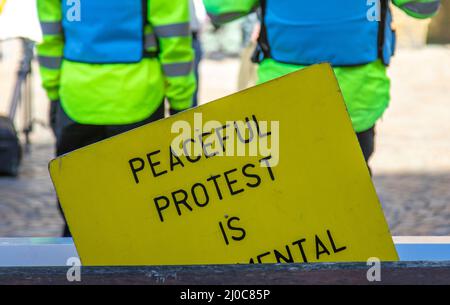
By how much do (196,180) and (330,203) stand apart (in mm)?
263

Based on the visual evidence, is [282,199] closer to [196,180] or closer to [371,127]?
[196,180]

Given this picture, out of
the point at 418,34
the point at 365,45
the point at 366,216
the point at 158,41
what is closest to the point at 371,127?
the point at 365,45

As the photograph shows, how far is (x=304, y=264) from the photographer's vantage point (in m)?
1.79

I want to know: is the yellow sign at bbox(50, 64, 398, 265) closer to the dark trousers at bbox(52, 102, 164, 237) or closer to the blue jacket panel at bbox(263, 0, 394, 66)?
the blue jacket panel at bbox(263, 0, 394, 66)

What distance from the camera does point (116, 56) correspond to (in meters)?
4.16

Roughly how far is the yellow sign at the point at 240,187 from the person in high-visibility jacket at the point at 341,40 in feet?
5.96

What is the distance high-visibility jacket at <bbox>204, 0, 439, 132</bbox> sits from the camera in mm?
3709

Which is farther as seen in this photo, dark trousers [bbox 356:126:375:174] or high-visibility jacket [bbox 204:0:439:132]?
dark trousers [bbox 356:126:375:174]

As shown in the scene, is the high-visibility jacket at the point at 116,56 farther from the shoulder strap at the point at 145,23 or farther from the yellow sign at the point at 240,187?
the yellow sign at the point at 240,187

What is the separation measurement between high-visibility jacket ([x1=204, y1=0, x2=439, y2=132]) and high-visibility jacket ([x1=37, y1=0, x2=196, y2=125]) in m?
0.32

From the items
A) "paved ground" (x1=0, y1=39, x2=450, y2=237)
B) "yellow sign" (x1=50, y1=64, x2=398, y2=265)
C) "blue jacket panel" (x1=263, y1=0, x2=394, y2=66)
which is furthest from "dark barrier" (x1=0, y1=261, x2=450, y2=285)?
"paved ground" (x1=0, y1=39, x2=450, y2=237)

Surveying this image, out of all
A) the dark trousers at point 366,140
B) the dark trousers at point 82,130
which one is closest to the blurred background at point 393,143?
the dark trousers at point 82,130

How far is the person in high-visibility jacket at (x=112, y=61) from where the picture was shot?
412 cm
